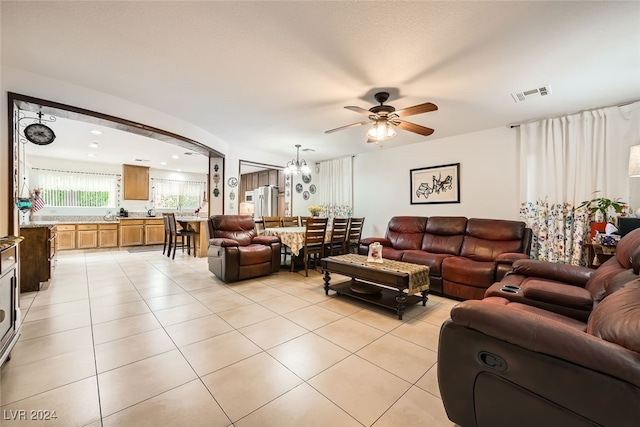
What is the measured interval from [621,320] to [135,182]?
9.15 metres

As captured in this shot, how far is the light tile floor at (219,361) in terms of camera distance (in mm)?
1351

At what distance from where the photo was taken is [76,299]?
298cm

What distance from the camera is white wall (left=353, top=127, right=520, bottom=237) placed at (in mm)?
3980

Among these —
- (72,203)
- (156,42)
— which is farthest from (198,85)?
(72,203)

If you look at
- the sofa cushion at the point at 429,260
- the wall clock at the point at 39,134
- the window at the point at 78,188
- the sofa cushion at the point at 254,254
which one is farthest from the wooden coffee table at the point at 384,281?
the window at the point at 78,188

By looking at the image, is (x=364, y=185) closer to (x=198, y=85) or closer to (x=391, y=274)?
(x=391, y=274)

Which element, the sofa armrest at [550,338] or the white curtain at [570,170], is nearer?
the sofa armrest at [550,338]

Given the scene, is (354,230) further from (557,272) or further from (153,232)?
(153,232)

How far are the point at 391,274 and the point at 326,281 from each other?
0.95 meters

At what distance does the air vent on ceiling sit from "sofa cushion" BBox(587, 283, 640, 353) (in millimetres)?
2388

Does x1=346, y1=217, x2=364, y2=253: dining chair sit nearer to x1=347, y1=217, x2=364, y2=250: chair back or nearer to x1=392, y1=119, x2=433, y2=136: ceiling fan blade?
x1=347, y1=217, x2=364, y2=250: chair back

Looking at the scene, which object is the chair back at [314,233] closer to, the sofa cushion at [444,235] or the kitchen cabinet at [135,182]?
the sofa cushion at [444,235]

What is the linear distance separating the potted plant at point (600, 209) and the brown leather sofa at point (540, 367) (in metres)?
2.52

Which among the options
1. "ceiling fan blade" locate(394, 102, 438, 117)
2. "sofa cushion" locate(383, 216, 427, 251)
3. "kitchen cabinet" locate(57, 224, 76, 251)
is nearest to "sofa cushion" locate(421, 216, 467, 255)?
"sofa cushion" locate(383, 216, 427, 251)
